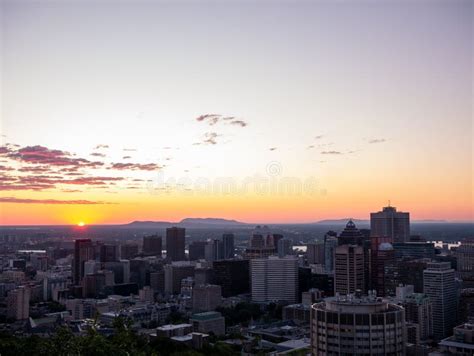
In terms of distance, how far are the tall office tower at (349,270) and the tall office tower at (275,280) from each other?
13.6ft

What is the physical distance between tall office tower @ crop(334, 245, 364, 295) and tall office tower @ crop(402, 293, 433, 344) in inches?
238

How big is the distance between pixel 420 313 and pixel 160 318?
1166cm

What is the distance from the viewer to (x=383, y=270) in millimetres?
29438

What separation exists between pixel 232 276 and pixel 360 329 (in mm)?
25527

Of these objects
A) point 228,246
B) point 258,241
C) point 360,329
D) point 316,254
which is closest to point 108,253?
point 228,246

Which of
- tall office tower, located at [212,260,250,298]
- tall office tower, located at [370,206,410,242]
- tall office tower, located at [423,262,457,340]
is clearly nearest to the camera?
tall office tower, located at [423,262,457,340]

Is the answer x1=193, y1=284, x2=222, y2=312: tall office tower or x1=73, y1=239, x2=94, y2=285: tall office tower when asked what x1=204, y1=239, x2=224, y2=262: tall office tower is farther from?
x1=193, y1=284, x2=222, y2=312: tall office tower

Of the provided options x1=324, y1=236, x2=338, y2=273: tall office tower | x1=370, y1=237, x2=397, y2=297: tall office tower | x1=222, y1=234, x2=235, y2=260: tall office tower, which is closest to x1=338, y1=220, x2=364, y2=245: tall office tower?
x1=324, y1=236, x2=338, y2=273: tall office tower

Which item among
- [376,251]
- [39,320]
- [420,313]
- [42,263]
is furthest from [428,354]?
[42,263]

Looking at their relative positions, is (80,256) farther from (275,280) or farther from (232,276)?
(275,280)

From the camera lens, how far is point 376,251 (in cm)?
3041

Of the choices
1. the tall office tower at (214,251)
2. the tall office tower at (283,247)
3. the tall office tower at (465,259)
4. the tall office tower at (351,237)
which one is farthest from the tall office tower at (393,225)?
the tall office tower at (214,251)

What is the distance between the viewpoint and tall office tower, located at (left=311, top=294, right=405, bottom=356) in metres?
9.34

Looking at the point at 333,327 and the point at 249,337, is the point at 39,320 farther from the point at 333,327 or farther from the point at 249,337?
the point at 333,327
